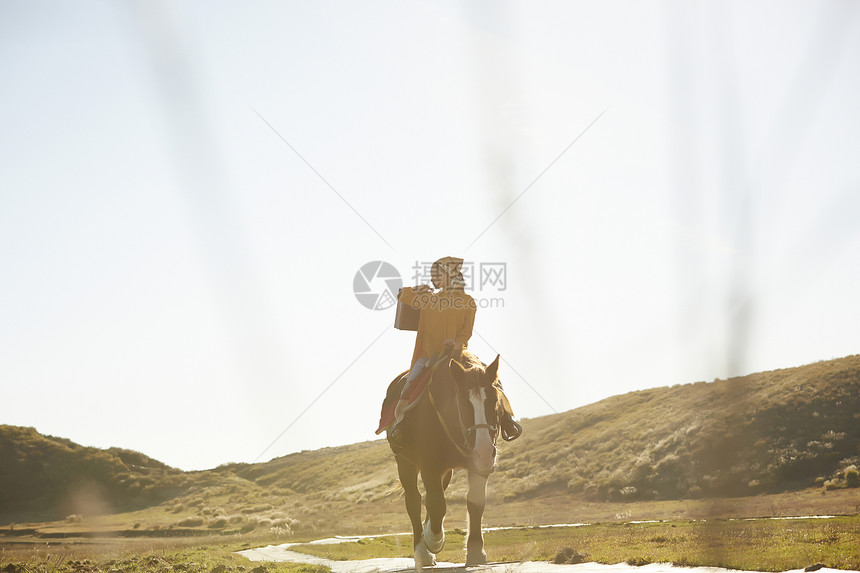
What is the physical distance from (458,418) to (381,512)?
2815 centimetres

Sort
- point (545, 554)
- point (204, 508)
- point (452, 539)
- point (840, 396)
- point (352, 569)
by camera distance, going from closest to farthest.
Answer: point (352, 569), point (545, 554), point (452, 539), point (840, 396), point (204, 508)

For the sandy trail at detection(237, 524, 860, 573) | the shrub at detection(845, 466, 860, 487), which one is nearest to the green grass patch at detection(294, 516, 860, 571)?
the sandy trail at detection(237, 524, 860, 573)

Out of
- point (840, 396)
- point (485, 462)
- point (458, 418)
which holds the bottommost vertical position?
point (485, 462)

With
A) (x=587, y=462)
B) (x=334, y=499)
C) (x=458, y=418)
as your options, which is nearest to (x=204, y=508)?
(x=334, y=499)

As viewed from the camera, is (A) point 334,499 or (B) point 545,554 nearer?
(B) point 545,554

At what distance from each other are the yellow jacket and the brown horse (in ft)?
3.22

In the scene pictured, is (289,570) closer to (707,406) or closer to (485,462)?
(485,462)

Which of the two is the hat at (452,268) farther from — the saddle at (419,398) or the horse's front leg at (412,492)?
the horse's front leg at (412,492)

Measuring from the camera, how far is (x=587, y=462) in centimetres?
3909

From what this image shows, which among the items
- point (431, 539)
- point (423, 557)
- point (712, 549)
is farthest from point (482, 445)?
point (712, 549)

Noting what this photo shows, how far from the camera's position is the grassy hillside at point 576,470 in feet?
101

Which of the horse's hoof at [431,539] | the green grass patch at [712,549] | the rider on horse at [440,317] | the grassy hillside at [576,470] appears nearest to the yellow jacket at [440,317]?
the rider on horse at [440,317]

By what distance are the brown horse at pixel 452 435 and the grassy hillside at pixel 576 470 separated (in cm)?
1921

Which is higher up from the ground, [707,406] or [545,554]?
[707,406]
